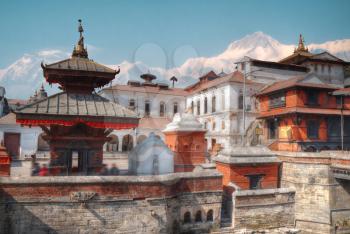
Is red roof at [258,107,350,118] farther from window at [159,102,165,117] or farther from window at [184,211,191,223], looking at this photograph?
window at [159,102,165,117]

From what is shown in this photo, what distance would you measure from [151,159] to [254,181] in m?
7.27

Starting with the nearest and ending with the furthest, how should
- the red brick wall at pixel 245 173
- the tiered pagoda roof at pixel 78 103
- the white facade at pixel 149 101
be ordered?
the tiered pagoda roof at pixel 78 103, the red brick wall at pixel 245 173, the white facade at pixel 149 101

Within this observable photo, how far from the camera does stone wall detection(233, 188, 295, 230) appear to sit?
14953mm

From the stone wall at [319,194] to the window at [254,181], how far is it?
3.65 meters

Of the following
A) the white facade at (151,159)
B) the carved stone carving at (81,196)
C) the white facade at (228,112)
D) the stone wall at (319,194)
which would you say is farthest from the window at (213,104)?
the carved stone carving at (81,196)

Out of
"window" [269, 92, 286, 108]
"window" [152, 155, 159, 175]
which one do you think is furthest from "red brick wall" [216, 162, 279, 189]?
"window" [269, 92, 286, 108]

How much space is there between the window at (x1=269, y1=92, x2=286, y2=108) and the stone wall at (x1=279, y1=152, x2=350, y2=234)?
839cm

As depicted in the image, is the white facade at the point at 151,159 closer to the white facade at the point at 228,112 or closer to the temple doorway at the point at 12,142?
the white facade at the point at 228,112

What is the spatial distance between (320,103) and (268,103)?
5.10 meters

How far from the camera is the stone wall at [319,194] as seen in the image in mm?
18375

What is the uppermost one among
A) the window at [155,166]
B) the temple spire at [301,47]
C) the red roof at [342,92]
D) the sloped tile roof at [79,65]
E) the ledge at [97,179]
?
the temple spire at [301,47]

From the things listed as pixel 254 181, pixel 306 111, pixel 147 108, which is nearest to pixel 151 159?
pixel 254 181

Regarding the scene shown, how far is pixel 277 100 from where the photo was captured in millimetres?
27375

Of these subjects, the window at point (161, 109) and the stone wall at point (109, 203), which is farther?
the window at point (161, 109)
